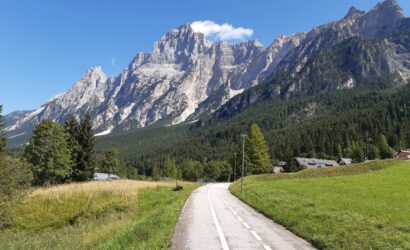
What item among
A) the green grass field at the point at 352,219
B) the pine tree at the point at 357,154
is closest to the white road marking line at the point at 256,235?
the green grass field at the point at 352,219

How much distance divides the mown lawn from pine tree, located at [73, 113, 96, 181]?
31.4 m

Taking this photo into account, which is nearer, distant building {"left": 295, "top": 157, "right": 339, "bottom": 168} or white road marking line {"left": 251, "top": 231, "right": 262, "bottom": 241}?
white road marking line {"left": 251, "top": 231, "right": 262, "bottom": 241}

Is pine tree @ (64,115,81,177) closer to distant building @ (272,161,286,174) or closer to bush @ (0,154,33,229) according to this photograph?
bush @ (0,154,33,229)

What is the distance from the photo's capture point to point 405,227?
65.9 ft

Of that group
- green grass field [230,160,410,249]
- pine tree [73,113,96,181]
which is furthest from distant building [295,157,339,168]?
green grass field [230,160,410,249]

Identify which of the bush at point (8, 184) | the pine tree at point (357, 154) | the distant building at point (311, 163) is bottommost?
the bush at point (8, 184)

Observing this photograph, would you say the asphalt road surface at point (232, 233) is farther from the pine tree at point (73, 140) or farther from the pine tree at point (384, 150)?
the pine tree at point (384, 150)

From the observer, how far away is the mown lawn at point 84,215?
2392 cm

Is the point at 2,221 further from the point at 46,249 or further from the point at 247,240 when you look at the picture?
the point at 247,240

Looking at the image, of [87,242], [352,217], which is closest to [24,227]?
[87,242]

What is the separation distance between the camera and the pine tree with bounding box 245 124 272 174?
104m

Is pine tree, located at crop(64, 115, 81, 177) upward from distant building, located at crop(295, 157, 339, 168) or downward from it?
upward

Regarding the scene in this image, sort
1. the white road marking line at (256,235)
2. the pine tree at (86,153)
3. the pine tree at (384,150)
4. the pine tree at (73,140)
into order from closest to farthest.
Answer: the white road marking line at (256,235) < the pine tree at (73,140) < the pine tree at (86,153) < the pine tree at (384,150)

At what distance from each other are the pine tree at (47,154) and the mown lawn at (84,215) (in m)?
23.9
